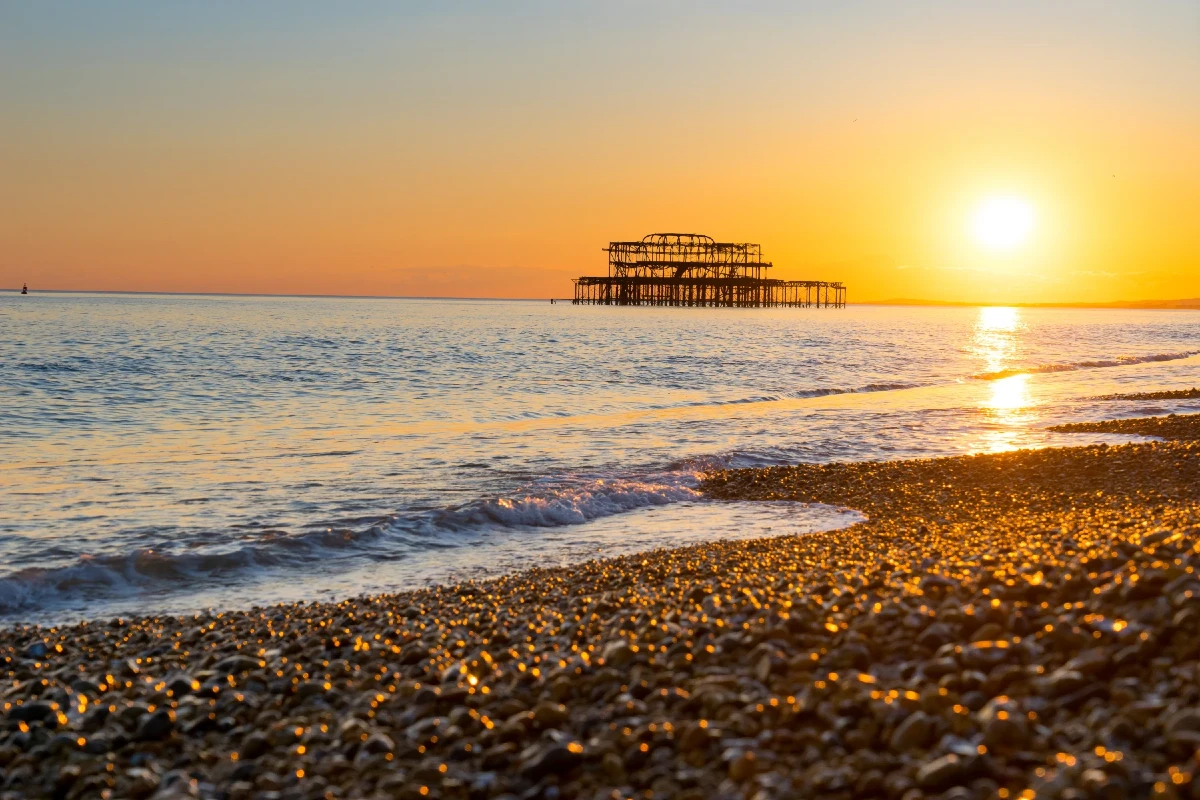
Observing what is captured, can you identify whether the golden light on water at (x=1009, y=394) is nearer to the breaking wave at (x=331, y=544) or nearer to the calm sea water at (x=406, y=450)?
the calm sea water at (x=406, y=450)

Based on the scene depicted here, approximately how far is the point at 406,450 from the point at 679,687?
12.8 metres

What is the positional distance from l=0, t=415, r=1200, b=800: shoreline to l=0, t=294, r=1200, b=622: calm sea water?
220 centimetres

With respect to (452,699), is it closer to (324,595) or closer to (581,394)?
(324,595)

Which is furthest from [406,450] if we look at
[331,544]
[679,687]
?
[679,687]

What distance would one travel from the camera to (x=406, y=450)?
16.7 metres

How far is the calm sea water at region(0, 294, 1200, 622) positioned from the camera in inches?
378

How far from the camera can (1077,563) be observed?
5391 millimetres

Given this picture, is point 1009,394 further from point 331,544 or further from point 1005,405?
point 331,544

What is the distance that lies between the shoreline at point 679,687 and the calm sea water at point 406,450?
220cm

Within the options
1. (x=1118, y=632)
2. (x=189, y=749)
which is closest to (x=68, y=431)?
(x=189, y=749)

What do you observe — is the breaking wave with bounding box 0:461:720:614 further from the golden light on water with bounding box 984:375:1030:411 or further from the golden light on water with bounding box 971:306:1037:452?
the golden light on water with bounding box 984:375:1030:411

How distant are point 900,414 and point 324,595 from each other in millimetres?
17573

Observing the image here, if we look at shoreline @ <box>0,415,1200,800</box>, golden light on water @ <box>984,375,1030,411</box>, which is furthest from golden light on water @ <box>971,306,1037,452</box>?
shoreline @ <box>0,415,1200,800</box>

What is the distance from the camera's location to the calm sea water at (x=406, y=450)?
Answer: 960cm
